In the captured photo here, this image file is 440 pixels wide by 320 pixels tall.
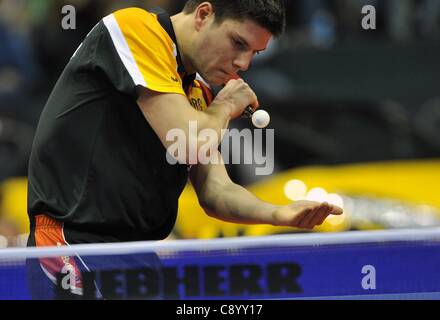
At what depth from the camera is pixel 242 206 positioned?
4.48 metres

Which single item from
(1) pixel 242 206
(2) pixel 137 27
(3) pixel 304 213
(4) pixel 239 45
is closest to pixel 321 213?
(3) pixel 304 213

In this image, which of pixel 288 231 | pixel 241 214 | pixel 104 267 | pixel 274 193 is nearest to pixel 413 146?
pixel 274 193

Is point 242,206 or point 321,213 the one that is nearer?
point 321,213

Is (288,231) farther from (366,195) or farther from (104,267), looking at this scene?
(104,267)

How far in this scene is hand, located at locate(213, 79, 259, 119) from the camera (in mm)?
4332

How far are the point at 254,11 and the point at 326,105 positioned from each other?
247 inches

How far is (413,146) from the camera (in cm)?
1019

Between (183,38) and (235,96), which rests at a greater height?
(183,38)

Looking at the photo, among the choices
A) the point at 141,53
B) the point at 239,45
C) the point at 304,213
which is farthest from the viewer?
the point at 239,45

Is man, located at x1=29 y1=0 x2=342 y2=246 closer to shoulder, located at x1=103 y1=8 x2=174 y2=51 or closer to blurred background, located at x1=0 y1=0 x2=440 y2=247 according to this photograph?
shoulder, located at x1=103 y1=8 x2=174 y2=51

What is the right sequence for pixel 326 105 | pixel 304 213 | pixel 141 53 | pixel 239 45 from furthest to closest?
pixel 326 105 < pixel 239 45 < pixel 141 53 < pixel 304 213

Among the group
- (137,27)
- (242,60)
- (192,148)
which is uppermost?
(137,27)

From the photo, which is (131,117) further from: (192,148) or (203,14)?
(203,14)

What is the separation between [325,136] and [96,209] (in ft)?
20.3
